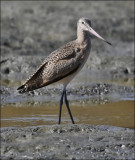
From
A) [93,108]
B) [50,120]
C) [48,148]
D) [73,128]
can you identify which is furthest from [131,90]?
[48,148]

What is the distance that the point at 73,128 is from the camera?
25.9 feet

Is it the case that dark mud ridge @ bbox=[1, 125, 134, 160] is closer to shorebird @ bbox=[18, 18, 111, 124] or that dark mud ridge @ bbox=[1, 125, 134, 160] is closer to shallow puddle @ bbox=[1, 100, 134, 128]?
shorebird @ bbox=[18, 18, 111, 124]

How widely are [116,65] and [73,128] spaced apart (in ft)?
22.0

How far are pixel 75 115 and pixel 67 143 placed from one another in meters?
2.60

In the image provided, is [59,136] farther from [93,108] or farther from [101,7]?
[101,7]

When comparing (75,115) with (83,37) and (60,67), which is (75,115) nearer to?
(60,67)

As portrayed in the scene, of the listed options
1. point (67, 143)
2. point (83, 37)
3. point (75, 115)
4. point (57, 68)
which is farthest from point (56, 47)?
point (67, 143)

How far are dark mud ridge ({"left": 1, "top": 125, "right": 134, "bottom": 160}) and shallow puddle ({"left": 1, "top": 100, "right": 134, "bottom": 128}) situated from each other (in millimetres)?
1013

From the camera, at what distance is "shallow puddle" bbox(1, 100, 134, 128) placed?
9.09 meters

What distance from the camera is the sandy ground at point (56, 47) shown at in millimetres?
7000

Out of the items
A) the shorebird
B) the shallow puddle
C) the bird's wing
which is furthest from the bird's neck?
the shallow puddle

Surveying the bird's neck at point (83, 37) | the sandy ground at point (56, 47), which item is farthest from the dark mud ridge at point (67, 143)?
the bird's neck at point (83, 37)

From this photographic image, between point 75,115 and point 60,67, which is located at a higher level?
point 60,67

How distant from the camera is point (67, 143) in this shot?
7.16 m
